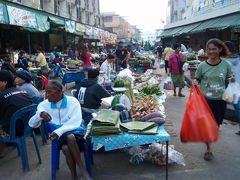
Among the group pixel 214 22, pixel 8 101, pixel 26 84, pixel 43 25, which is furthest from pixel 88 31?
pixel 8 101

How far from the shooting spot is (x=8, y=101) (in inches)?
144

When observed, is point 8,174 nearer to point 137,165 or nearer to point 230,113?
point 137,165

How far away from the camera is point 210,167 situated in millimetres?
3723

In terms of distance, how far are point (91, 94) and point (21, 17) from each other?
644 centimetres

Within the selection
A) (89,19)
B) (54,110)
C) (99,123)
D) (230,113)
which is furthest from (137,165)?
(89,19)

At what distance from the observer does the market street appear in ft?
11.6

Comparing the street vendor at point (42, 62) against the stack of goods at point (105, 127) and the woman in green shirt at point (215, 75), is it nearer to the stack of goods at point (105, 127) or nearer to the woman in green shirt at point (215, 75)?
the woman in green shirt at point (215, 75)

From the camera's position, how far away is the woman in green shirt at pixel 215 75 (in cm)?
375

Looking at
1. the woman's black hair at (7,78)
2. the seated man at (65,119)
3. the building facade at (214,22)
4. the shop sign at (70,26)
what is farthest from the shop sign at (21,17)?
the building facade at (214,22)

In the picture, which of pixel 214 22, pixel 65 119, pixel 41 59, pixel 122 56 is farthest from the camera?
pixel 214 22

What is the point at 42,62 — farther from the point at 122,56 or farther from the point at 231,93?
the point at 231,93

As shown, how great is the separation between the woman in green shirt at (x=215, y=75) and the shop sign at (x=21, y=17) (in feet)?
22.6

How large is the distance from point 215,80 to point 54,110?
2.38 meters

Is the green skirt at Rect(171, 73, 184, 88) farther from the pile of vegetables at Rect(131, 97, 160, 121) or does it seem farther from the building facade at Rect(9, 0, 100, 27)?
the building facade at Rect(9, 0, 100, 27)
